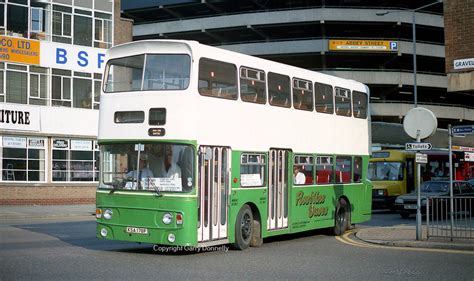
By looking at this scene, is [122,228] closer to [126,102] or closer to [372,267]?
[126,102]

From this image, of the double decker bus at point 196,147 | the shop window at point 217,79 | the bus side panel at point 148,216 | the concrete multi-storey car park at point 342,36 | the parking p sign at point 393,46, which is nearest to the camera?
the bus side panel at point 148,216

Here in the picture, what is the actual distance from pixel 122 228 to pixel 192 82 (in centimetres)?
314

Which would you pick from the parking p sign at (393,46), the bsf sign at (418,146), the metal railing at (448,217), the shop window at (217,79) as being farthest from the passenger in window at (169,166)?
the parking p sign at (393,46)

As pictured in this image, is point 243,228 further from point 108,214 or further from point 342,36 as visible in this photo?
point 342,36

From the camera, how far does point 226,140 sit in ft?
44.9

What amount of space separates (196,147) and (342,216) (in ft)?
23.6

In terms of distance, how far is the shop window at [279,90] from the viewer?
49.9 feet

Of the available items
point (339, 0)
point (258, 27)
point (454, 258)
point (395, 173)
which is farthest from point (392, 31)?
point (454, 258)

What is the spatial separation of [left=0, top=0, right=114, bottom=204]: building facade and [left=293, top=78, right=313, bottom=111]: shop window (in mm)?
19931

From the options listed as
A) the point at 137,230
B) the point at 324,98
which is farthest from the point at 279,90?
the point at 137,230

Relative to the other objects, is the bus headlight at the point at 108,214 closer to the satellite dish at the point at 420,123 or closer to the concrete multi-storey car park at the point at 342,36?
the satellite dish at the point at 420,123

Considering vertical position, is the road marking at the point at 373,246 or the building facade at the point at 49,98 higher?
the building facade at the point at 49,98

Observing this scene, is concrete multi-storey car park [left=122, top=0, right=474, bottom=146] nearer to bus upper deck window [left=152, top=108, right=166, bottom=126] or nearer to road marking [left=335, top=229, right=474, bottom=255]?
road marking [left=335, top=229, right=474, bottom=255]

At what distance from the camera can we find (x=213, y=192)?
43.4ft
